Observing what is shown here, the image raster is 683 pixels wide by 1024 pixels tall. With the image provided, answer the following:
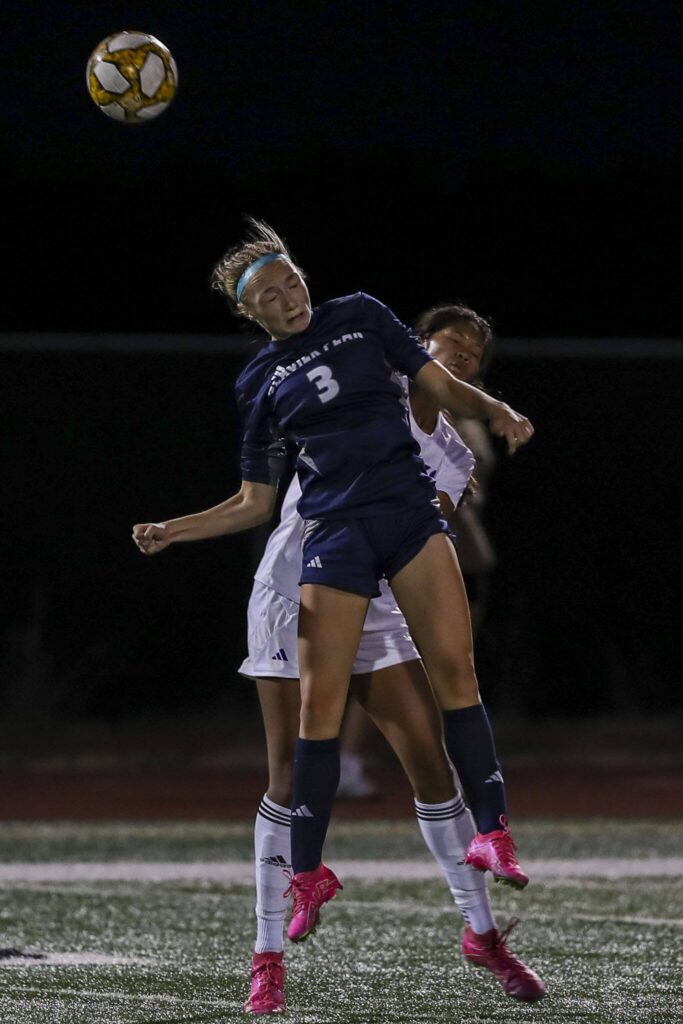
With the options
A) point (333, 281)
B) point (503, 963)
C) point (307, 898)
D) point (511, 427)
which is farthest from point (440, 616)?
point (333, 281)

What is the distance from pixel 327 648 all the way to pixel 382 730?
41 cm

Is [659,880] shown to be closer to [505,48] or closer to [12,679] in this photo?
[12,679]

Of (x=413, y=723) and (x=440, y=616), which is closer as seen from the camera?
(x=440, y=616)

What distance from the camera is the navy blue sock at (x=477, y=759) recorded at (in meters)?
4.26

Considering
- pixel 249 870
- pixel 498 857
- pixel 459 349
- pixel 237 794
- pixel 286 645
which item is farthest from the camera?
pixel 237 794

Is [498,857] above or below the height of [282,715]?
below

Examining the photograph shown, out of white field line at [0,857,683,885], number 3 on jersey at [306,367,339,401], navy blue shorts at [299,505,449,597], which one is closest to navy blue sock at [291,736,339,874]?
navy blue shorts at [299,505,449,597]

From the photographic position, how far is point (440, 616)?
14.0 ft

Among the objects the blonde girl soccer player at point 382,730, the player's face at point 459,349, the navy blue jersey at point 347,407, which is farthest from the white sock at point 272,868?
the player's face at point 459,349

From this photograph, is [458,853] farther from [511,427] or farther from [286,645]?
[511,427]

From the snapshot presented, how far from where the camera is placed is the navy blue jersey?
4324mm

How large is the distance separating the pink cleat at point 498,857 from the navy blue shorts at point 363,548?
2.17ft

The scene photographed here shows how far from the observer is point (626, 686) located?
40.7 ft

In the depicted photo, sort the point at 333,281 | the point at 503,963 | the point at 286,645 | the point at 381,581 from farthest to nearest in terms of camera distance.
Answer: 1. the point at 333,281
2. the point at 381,581
3. the point at 286,645
4. the point at 503,963
